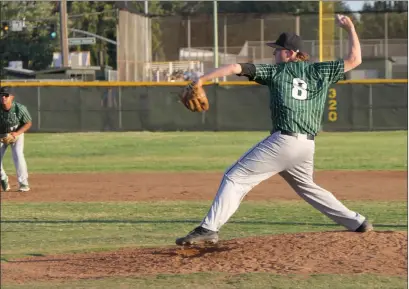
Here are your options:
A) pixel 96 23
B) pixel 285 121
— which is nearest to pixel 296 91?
pixel 285 121

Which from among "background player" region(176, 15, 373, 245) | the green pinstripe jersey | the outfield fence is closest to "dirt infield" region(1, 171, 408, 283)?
"background player" region(176, 15, 373, 245)

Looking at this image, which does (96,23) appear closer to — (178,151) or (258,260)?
(178,151)

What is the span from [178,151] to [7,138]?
10.1 m

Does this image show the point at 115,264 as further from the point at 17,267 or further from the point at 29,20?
the point at 29,20

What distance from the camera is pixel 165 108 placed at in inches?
1191

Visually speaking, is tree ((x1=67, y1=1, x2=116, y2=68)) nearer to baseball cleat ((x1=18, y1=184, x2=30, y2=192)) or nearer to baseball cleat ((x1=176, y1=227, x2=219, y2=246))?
baseball cleat ((x1=18, y1=184, x2=30, y2=192))

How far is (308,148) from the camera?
7066mm

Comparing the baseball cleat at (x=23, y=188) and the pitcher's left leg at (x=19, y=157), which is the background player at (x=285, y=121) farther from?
the baseball cleat at (x=23, y=188)

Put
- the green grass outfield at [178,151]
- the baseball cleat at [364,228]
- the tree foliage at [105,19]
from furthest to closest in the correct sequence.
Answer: the tree foliage at [105,19] < the green grass outfield at [178,151] < the baseball cleat at [364,228]

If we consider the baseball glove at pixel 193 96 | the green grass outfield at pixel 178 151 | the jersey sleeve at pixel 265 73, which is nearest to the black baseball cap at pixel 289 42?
the jersey sleeve at pixel 265 73

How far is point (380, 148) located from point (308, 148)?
16875 millimetres

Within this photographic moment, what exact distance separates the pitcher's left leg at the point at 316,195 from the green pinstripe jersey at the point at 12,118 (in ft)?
23.4

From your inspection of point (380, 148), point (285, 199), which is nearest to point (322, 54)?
point (380, 148)

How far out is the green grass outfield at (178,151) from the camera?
1950 cm
